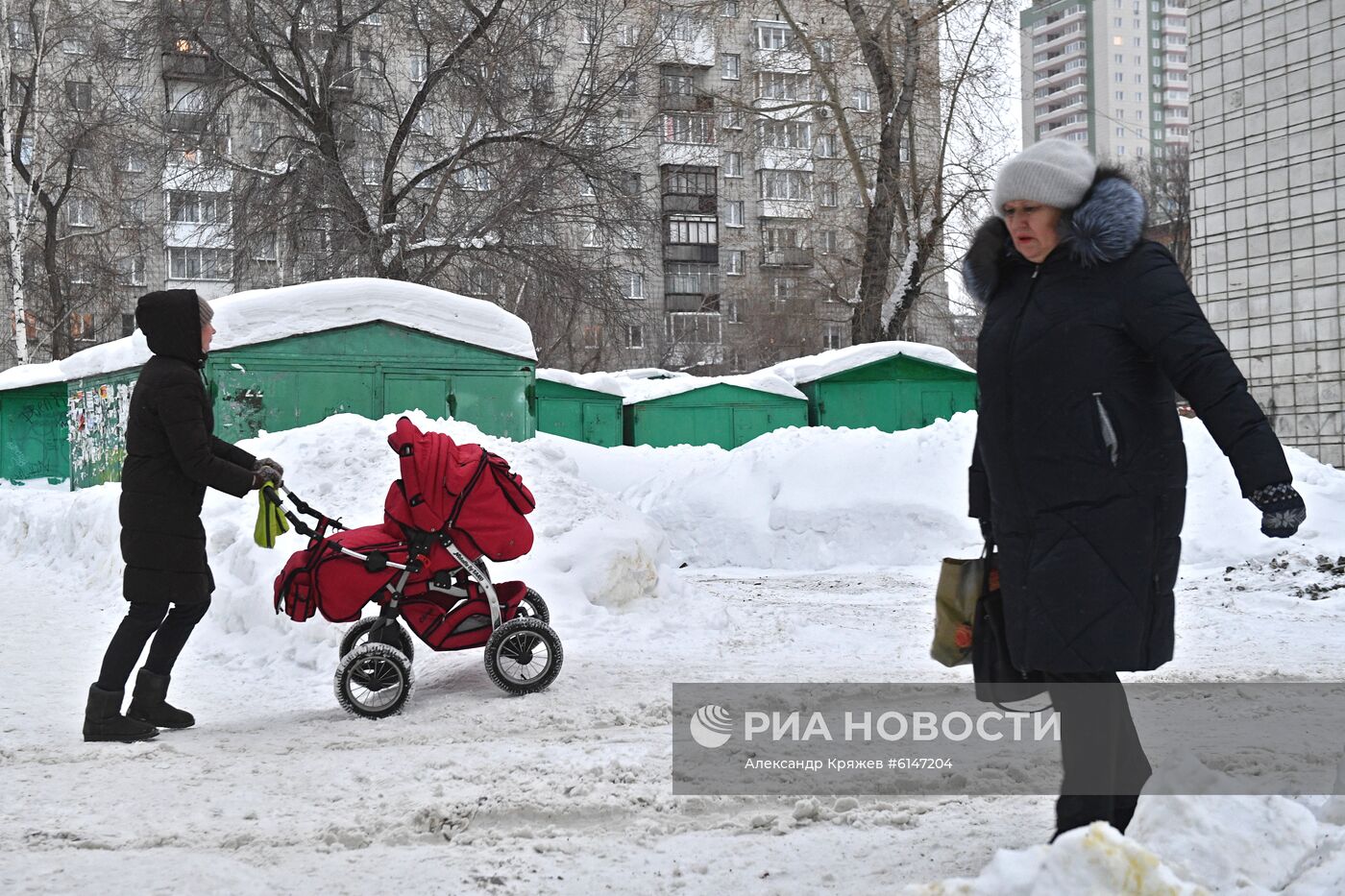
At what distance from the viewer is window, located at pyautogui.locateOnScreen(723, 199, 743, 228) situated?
57.8 m

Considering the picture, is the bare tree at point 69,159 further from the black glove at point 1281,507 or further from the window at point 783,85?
the black glove at point 1281,507

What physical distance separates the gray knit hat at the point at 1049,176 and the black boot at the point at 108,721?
3.87 meters

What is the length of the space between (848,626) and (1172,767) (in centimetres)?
509

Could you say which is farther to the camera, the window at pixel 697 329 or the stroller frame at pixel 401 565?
the window at pixel 697 329

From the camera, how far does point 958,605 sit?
316 centimetres

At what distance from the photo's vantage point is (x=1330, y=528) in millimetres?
11539

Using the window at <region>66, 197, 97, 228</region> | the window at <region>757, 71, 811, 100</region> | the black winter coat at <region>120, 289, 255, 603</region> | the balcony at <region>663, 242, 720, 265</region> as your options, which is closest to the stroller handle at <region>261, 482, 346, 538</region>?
the black winter coat at <region>120, 289, 255, 603</region>

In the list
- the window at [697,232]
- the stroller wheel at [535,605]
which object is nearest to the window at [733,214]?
the window at [697,232]

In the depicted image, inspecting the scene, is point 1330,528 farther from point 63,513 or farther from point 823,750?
point 63,513

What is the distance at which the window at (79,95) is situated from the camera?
88.8ft

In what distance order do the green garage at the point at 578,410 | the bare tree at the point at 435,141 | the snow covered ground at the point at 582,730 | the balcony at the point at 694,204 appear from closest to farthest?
1. the snow covered ground at the point at 582,730
2. the bare tree at the point at 435,141
3. the green garage at the point at 578,410
4. the balcony at the point at 694,204

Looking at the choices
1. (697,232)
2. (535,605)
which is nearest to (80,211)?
(697,232)

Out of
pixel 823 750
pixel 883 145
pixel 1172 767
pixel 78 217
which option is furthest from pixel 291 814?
pixel 78 217

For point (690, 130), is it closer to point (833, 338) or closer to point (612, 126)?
point (612, 126)
